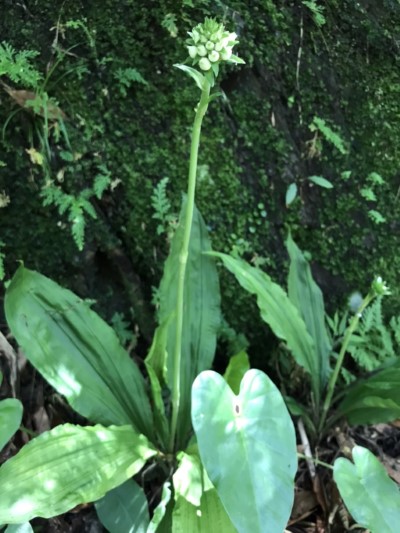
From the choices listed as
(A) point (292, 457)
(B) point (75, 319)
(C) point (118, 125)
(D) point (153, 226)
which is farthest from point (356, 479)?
(C) point (118, 125)

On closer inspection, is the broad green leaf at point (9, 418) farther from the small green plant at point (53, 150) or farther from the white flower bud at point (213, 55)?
the white flower bud at point (213, 55)

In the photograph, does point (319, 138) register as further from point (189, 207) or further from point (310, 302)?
point (189, 207)

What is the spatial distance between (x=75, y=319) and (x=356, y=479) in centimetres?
106

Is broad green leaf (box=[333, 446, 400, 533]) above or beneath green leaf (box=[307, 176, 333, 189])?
beneath

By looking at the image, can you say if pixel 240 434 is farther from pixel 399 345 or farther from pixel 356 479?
pixel 399 345

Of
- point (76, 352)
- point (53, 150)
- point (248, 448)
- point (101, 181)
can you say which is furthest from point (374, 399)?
point (53, 150)

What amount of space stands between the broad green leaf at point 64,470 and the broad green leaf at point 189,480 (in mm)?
136

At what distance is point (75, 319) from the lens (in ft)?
6.14

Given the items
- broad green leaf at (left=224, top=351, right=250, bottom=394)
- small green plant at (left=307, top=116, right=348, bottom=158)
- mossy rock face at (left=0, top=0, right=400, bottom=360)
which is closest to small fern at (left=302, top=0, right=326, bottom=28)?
mossy rock face at (left=0, top=0, right=400, bottom=360)

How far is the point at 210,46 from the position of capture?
1206mm

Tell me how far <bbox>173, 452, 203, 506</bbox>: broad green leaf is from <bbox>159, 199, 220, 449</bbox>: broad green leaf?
297mm

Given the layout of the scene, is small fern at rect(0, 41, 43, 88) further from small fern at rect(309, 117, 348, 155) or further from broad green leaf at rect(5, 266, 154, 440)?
small fern at rect(309, 117, 348, 155)

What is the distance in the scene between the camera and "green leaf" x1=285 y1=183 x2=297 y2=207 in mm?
2311

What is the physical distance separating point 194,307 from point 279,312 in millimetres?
331
